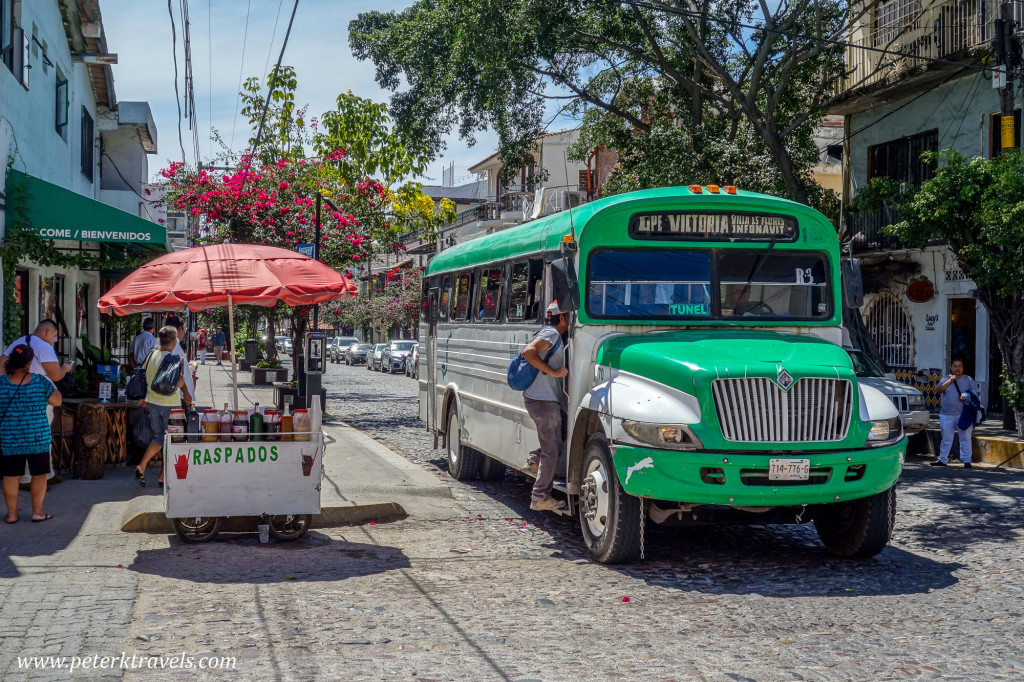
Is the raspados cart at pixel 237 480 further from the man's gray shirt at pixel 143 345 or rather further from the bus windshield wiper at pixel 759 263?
the man's gray shirt at pixel 143 345

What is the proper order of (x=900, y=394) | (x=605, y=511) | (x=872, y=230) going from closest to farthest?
(x=605, y=511) → (x=900, y=394) → (x=872, y=230)

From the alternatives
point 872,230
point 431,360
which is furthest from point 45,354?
point 872,230

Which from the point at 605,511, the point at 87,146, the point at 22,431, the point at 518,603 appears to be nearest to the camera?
the point at 518,603

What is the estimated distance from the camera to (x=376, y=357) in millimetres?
50750

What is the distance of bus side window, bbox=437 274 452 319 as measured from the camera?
13.6 m

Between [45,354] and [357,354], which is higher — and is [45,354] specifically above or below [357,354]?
above

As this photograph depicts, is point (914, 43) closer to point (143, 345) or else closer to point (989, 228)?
point (989, 228)

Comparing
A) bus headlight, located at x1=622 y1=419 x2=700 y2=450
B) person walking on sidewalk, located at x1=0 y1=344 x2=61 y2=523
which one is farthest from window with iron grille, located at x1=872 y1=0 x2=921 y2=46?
person walking on sidewalk, located at x1=0 y1=344 x2=61 y2=523

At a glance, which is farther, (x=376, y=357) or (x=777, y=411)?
(x=376, y=357)

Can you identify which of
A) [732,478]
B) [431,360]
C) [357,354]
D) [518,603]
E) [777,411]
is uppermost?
[431,360]

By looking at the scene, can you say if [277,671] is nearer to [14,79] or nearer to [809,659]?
[809,659]

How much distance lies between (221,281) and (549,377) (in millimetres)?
2834

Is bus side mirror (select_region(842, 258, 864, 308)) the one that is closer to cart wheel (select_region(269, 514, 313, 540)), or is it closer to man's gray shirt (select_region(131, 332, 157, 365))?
cart wheel (select_region(269, 514, 313, 540))

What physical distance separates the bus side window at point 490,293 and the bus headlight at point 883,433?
Result: 4353 millimetres
